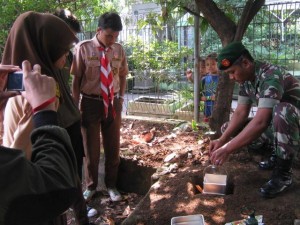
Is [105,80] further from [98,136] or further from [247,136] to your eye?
[247,136]

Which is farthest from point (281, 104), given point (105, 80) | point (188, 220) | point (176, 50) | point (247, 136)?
point (176, 50)

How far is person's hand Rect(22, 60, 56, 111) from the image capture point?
4.78ft

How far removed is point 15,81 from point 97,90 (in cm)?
223

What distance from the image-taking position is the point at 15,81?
1669 mm

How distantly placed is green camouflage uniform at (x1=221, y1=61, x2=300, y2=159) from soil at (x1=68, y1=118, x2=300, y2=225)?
1.31 ft

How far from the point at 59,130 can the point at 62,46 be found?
43.8 inches

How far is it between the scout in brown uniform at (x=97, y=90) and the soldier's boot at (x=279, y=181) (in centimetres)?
183

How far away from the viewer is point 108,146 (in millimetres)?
4168

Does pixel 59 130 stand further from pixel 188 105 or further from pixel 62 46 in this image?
pixel 188 105

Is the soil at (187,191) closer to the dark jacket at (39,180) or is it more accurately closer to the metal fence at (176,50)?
the metal fence at (176,50)

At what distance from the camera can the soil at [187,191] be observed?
2.84 meters

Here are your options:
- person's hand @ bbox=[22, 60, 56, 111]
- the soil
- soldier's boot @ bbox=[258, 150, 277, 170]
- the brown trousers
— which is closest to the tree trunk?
the soil

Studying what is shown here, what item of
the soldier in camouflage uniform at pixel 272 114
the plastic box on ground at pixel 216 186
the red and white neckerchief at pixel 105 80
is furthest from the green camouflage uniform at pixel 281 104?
the red and white neckerchief at pixel 105 80

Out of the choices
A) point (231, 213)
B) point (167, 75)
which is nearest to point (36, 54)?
point (231, 213)
